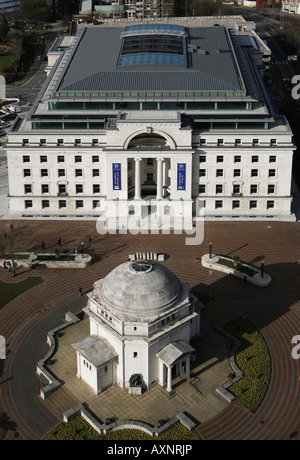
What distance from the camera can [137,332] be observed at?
91.6 m

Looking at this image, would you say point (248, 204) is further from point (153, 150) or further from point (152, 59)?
point (152, 59)

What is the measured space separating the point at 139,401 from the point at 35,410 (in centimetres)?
1388

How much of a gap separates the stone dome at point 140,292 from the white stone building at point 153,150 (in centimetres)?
4596

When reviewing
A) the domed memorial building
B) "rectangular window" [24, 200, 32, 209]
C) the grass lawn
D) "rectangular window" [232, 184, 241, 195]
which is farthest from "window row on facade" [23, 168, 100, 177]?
the domed memorial building

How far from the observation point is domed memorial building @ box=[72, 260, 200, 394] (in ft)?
301

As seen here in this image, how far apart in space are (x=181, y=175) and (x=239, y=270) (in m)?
25.0

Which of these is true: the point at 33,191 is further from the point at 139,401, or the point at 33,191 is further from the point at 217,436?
the point at 217,436

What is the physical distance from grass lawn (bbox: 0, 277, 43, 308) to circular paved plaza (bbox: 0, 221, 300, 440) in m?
1.21

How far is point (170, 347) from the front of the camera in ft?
309

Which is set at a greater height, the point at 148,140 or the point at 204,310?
the point at 148,140

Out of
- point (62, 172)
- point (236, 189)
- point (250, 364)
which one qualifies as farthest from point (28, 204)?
point (250, 364)

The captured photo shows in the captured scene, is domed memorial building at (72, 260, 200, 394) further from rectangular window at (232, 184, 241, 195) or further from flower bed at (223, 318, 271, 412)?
rectangular window at (232, 184, 241, 195)

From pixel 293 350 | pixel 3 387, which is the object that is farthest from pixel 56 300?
pixel 293 350

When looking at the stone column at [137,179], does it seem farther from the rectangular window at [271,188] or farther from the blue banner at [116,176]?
the rectangular window at [271,188]
